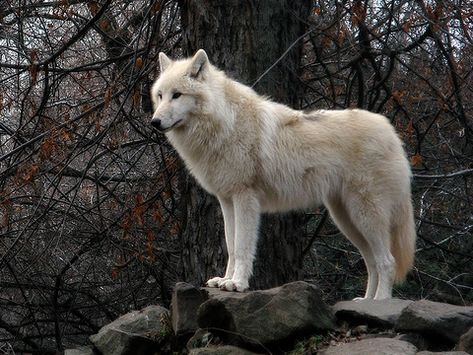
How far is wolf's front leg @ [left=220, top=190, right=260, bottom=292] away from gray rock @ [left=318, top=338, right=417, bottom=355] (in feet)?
3.68

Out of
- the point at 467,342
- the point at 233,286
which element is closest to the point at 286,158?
the point at 233,286

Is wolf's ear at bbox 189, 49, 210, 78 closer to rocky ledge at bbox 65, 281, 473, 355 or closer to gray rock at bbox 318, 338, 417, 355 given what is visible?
rocky ledge at bbox 65, 281, 473, 355

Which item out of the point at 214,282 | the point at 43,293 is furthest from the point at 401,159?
the point at 43,293

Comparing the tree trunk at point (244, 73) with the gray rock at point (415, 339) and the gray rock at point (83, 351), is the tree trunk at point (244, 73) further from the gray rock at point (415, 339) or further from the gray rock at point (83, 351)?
the gray rock at point (415, 339)

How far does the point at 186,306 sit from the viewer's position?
5770 millimetres

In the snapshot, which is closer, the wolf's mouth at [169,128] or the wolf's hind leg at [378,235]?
the wolf's mouth at [169,128]

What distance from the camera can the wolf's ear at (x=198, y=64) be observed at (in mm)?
6410

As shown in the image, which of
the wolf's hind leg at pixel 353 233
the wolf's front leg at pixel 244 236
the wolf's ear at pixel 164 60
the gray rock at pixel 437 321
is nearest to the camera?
the gray rock at pixel 437 321

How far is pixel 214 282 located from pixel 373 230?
1.49m

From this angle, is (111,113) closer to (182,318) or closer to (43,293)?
(43,293)

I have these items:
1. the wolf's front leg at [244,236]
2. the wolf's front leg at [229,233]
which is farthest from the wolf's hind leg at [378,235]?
the wolf's front leg at [229,233]

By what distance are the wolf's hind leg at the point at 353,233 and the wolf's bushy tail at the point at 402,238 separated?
222 millimetres

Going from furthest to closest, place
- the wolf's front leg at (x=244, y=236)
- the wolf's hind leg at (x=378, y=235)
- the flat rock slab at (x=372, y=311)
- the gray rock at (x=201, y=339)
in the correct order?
the wolf's hind leg at (x=378, y=235), the wolf's front leg at (x=244, y=236), the gray rock at (x=201, y=339), the flat rock slab at (x=372, y=311)

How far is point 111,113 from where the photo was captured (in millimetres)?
10242
